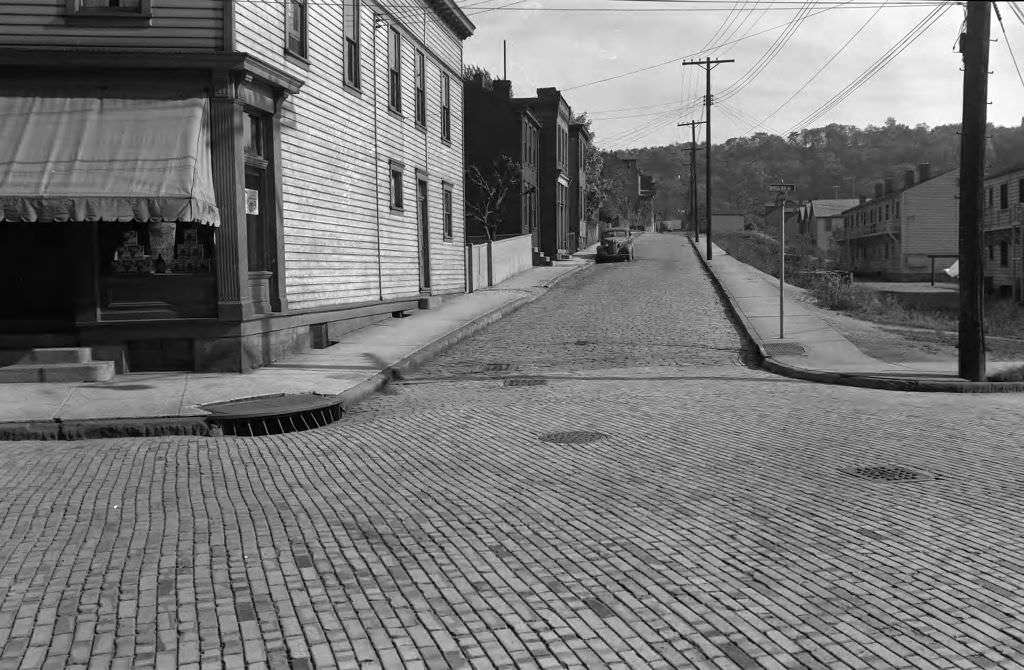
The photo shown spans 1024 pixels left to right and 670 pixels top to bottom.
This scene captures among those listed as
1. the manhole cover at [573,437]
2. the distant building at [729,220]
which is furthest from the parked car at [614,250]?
the distant building at [729,220]

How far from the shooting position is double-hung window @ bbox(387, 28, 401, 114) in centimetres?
2152

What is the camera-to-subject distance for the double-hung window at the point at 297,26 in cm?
1638

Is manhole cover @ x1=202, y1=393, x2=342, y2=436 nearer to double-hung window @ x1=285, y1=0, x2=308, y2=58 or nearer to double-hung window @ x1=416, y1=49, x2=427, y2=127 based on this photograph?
double-hung window @ x1=285, y1=0, x2=308, y2=58

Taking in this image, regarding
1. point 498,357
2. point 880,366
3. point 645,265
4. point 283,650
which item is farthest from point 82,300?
point 645,265

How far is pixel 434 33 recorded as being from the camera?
81.4 feet

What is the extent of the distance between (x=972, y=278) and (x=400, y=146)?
13.1 metres

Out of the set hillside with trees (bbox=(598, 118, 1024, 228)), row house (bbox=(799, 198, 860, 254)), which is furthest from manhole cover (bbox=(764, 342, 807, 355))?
row house (bbox=(799, 198, 860, 254))

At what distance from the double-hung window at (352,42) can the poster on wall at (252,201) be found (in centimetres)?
466

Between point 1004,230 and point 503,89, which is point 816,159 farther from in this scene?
point 503,89

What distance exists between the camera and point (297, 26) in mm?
16812

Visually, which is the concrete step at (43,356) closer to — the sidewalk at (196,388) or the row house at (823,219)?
the sidewalk at (196,388)

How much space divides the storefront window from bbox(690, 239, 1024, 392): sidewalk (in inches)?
384

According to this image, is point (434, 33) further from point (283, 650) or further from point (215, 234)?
point (283, 650)

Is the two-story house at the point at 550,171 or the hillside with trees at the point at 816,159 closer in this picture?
the two-story house at the point at 550,171
